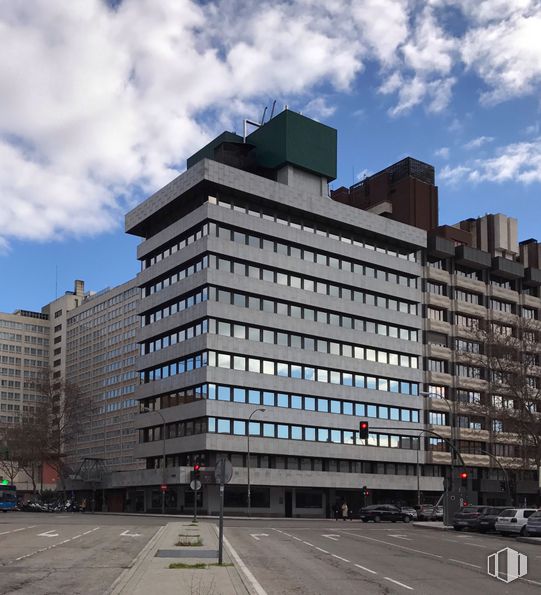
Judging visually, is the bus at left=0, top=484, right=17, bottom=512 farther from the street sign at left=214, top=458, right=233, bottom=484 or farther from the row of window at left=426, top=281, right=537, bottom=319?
the street sign at left=214, top=458, right=233, bottom=484

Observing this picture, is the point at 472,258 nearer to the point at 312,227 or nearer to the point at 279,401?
the point at 312,227

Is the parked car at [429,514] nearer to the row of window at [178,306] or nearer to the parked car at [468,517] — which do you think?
the parked car at [468,517]

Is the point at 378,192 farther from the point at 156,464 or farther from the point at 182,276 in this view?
the point at 156,464

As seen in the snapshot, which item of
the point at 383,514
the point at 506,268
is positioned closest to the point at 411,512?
the point at 383,514

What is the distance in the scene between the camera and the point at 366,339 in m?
90.9

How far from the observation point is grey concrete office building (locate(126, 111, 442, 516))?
259 feet

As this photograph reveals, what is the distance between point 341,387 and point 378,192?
29000mm

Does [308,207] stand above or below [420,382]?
above

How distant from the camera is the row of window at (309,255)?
268ft

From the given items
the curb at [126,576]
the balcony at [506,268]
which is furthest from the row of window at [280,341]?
the curb at [126,576]

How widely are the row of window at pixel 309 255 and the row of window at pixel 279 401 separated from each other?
47.9 ft

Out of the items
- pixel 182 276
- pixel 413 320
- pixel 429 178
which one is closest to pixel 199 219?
pixel 182 276

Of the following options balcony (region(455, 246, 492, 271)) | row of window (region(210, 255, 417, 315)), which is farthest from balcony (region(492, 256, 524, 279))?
row of window (region(210, 255, 417, 315))

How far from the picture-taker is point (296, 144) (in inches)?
3533
